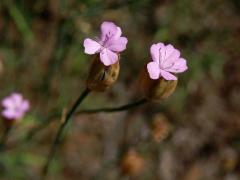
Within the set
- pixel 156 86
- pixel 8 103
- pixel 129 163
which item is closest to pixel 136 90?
pixel 129 163

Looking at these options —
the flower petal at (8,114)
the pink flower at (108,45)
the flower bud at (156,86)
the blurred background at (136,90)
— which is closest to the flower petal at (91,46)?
the pink flower at (108,45)

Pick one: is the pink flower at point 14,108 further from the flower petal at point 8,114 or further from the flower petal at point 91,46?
the flower petal at point 91,46

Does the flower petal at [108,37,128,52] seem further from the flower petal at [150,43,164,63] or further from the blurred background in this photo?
the blurred background

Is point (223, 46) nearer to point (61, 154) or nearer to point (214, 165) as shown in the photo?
point (214, 165)

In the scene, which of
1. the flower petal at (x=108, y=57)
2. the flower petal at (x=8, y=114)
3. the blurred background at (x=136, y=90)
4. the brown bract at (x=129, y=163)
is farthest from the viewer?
the blurred background at (x=136, y=90)

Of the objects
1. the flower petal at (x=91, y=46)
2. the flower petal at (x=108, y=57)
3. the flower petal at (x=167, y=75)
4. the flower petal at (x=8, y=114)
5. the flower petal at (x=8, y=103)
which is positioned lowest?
the flower petal at (x=8, y=114)

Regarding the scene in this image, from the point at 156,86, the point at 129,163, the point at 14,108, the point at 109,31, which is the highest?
the point at 109,31

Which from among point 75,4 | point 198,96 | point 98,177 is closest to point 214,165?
point 198,96

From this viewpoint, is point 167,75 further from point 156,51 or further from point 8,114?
point 8,114
